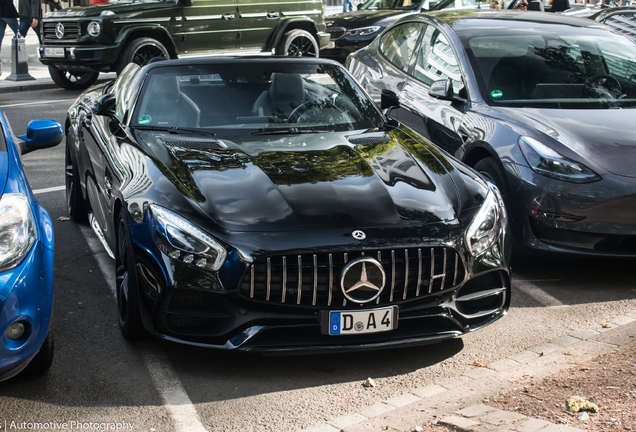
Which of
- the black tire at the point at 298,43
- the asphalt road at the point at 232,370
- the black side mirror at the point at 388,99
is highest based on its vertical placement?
the black side mirror at the point at 388,99

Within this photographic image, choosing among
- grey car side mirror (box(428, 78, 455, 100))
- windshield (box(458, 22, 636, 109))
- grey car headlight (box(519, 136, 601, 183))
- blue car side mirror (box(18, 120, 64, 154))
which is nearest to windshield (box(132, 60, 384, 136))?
blue car side mirror (box(18, 120, 64, 154))

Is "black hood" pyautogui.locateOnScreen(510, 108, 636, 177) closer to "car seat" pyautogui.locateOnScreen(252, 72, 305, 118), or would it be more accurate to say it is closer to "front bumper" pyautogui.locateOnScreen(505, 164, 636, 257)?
"front bumper" pyautogui.locateOnScreen(505, 164, 636, 257)

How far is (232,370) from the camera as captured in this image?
3891mm

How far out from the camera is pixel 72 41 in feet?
41.9

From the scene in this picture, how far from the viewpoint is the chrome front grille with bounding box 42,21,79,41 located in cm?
1274

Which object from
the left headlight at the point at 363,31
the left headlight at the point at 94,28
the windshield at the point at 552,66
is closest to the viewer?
the windshield at the point at 552,66

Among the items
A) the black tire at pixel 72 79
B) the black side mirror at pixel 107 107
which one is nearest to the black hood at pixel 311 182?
the black side mirror at pixel 107 107

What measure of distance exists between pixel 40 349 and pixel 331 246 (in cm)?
146

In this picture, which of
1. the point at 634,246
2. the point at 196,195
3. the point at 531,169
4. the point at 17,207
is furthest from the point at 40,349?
the point at 634,246

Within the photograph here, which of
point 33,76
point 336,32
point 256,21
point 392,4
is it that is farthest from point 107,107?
point 392,4

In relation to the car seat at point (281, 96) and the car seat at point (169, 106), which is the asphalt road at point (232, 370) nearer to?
the car seat at point (169, 106)

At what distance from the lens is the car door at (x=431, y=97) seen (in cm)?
609

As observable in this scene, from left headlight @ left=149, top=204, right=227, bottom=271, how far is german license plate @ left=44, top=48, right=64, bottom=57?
33.5 ft

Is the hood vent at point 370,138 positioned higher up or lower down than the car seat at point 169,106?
lower down
